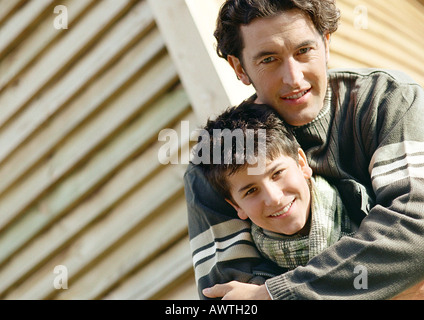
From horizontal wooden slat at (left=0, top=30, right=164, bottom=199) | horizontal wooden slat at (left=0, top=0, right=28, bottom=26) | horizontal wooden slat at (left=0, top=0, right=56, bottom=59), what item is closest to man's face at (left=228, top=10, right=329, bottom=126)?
horizontal wooden slat at (left=0, top=30, right=164, bottom=199)

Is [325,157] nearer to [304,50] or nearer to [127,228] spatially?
[304,50]

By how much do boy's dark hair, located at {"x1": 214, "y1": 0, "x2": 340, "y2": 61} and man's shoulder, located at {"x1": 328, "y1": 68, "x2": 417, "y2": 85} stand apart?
0.46 ft

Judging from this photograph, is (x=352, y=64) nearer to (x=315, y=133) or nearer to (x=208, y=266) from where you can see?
(x=315, y=133)

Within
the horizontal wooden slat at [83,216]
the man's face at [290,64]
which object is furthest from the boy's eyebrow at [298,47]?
the horizontal wooden slat at [83,216]

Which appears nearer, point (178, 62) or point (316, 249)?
point (316, 249)

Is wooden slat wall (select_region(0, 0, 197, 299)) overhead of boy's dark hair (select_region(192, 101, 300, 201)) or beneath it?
overhead

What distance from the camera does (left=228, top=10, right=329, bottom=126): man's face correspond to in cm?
181

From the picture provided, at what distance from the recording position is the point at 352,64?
3316 millimetres

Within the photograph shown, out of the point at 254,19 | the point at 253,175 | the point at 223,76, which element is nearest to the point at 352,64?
the point at 223,76

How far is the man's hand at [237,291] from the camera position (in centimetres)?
163

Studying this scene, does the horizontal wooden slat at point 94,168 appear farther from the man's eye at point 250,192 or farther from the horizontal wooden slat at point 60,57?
the man's eye at point 250,192

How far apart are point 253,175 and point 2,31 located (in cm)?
182

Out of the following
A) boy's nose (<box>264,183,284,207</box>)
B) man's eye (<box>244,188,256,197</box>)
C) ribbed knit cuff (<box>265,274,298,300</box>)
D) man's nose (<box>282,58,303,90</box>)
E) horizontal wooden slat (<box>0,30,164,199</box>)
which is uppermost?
horizontal wooden slat (<box>0,30,164,199</box>)

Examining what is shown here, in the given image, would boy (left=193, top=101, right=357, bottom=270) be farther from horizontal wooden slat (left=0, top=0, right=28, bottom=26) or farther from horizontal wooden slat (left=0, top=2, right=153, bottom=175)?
horizontal wooden slat (left=0, top=0, right=28, bottom=26)
